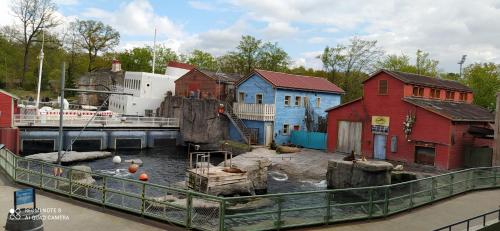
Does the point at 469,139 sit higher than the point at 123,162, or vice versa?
the point at 469,139

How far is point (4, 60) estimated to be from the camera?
2844 inches

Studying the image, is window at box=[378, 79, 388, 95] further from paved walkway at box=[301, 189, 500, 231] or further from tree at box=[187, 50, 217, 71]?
tree at box=[187, 50, 217, 71]

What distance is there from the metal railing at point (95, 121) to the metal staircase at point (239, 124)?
8.00m

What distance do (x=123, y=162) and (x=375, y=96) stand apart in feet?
75.0

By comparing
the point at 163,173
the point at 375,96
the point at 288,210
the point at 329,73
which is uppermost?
the point at 329,73

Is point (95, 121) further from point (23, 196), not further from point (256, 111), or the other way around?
point (23, 196)

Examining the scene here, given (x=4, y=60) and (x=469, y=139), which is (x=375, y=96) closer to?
(x=469, y=139)

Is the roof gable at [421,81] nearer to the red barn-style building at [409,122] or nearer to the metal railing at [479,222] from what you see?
the red barn-style building at [409,122]

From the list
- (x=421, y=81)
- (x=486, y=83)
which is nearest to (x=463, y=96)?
(x=421, y=81)

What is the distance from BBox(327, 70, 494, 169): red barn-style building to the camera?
3142 cm

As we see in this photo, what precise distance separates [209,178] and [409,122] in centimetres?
1775

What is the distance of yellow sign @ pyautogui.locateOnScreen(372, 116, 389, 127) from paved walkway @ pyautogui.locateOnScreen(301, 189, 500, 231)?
14247 mm

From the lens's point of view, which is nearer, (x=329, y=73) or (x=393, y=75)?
(x=393, y=75)

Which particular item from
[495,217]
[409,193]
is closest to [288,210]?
[409,193]
